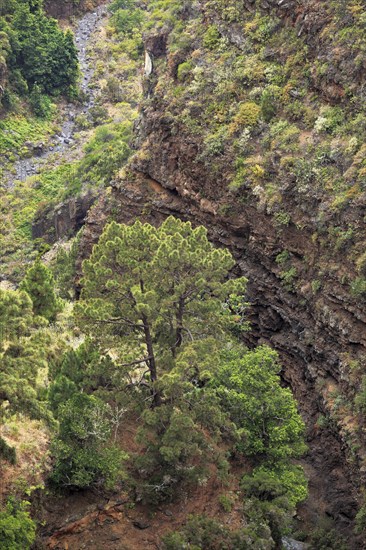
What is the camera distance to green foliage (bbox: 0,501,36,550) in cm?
1759

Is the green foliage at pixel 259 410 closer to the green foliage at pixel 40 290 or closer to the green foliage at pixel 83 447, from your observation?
the green foliage at pixel 83 447

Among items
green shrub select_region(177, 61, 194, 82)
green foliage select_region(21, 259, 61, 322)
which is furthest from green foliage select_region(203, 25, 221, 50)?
green foliage select_region(21, 259, 61, 322)

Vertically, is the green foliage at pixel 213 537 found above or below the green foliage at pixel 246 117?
below

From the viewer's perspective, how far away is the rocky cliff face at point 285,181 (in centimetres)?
2895

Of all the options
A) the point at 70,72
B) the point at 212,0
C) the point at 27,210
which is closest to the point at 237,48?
the point at 212,0

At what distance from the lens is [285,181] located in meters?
32.8

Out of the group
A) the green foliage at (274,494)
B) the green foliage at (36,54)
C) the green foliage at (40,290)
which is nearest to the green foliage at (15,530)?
the green foliage at (274,494)

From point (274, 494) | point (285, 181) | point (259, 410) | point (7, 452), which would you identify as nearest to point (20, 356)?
point (7, 452)

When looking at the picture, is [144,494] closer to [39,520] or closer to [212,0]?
[39,520]

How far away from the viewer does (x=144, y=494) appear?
23016 mm

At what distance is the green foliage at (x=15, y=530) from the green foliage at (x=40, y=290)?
1251 cm

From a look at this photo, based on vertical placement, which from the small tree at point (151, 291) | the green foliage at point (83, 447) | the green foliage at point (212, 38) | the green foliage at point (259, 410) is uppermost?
the green foliage at point (212, 38)

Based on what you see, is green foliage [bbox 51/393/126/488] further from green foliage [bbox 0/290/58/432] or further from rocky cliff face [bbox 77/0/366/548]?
rocky cliff face [bbox 77/0/366/548]

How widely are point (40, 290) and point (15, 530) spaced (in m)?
14.1
